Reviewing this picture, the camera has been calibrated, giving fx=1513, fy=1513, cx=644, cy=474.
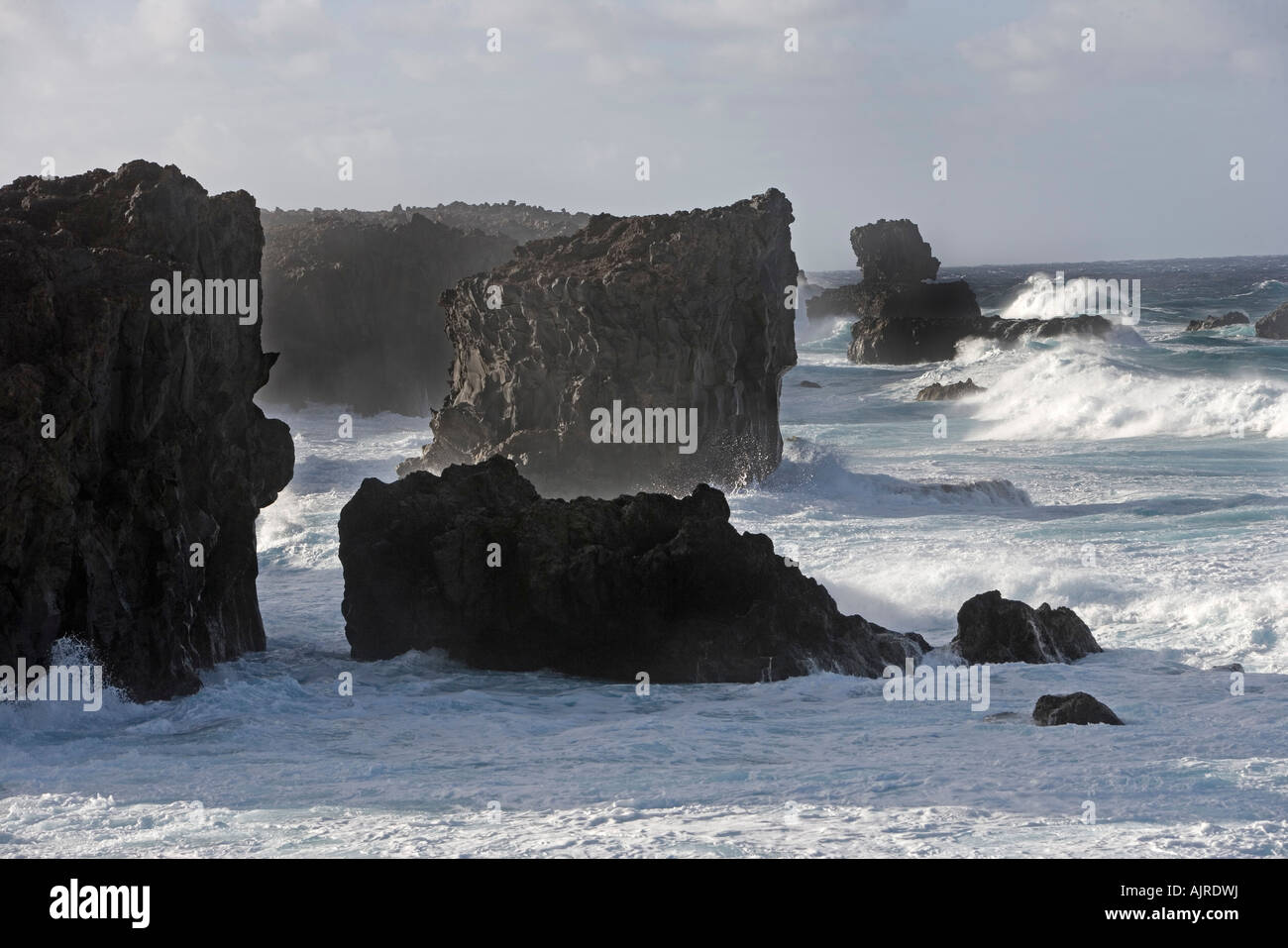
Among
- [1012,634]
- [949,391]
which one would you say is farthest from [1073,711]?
[949,391]

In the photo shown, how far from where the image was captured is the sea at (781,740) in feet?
37.7

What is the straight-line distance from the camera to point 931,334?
8281cm

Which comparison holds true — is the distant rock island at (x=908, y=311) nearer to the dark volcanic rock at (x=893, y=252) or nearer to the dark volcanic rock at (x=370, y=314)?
the dark volcanic rock at (x=893, y=252)

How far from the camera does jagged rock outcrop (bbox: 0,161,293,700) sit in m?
14.7

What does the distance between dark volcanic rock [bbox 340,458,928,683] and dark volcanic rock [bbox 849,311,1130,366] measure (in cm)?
6258

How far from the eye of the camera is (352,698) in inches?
659

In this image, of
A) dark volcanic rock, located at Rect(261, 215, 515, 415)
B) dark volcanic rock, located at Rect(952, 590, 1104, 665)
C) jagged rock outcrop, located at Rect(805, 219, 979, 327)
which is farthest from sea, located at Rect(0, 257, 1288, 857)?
jagged rock outcrop, located at Rect(805, 219, 979, 327)

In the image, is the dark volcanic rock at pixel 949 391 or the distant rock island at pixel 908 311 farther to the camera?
the distant rock island at pixel 908 311

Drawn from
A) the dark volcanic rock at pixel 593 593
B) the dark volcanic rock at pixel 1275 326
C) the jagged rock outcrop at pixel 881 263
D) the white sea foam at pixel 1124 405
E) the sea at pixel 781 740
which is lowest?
the sea at pixel 781 740

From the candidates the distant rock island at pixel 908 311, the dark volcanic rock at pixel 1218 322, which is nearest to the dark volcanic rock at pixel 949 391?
the distant rock island at pixel 908 311

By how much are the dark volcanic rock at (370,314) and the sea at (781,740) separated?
30062 mm

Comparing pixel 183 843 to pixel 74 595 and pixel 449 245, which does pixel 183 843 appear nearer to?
pixel 74 595

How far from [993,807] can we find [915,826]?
89cm
